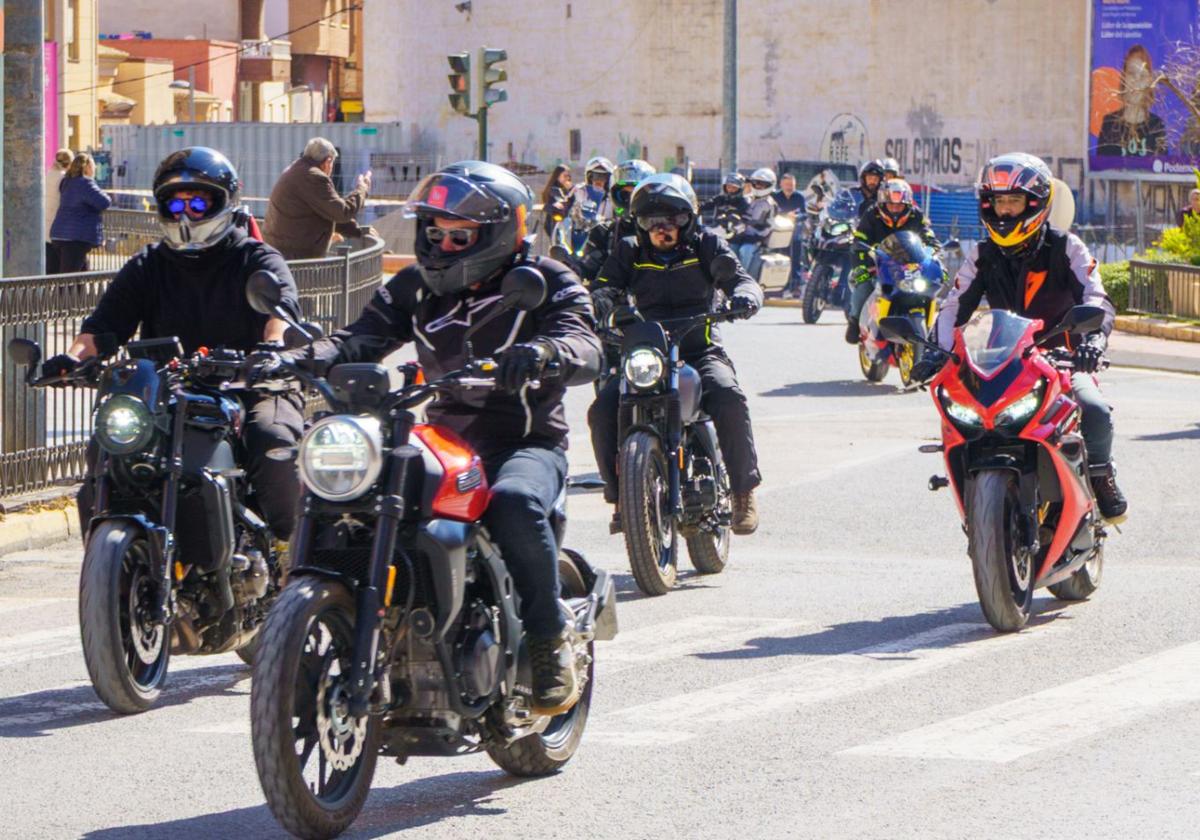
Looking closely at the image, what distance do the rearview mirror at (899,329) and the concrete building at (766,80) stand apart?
41.8 m

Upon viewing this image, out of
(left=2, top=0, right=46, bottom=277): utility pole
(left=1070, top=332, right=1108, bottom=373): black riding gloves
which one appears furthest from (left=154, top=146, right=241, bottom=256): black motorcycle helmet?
(left=2, top=0, right=46, bottom=277): utility pole

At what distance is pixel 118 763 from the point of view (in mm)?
6992

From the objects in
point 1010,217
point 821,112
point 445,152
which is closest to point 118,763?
point 1010,217

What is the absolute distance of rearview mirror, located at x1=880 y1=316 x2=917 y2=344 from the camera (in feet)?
29.9

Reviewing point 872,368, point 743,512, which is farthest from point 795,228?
point 743,512

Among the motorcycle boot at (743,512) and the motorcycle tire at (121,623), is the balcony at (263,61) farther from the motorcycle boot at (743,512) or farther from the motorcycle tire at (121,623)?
the motorcycle tire at (121,623)

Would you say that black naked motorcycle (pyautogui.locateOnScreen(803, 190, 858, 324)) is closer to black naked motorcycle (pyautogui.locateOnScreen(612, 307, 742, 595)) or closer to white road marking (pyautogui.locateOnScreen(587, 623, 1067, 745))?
black naked motorcycle (pyautogui.locateOnScreen(612, 307, 742, 595))

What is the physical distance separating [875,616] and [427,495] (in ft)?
14.1

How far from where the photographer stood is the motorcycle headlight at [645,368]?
33.7 ft

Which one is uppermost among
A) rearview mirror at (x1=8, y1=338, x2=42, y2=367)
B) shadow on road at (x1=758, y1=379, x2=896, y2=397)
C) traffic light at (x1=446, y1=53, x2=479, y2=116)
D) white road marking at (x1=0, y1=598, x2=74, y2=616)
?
traffic light at (x1=446, y1=53, x2=479, y2=116)

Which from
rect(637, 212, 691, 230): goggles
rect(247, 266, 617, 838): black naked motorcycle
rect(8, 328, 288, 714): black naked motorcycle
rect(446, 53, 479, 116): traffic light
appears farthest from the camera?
rect(446, 53, 479, 116): traffic light

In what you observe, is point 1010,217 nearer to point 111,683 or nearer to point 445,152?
point 111,683

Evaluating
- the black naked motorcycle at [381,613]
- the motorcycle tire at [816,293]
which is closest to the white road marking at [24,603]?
the black naked motorcycle at [381,613]

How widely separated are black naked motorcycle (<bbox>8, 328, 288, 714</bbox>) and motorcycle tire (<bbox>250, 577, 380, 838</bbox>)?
5.88ft
